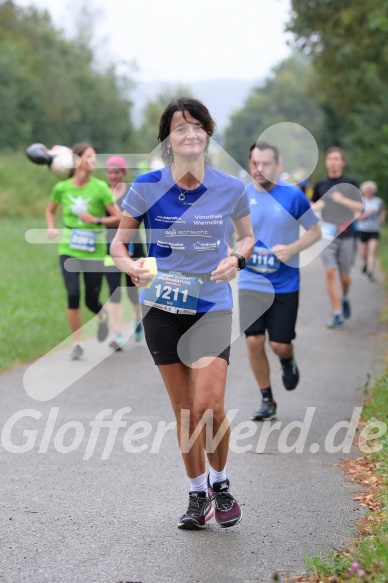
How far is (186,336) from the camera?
212 inches

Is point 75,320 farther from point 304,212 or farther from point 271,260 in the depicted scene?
point 304,212

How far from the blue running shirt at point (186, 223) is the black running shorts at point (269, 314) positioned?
2968 mm

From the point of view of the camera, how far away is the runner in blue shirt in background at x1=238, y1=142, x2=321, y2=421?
328 inches

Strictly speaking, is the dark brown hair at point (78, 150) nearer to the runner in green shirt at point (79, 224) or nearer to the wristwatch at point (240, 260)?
the runner in green shirt at point (79, 224)

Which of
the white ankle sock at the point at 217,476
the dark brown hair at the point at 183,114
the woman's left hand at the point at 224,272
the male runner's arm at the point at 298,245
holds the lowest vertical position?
the white ankle sock at the point at 217,476

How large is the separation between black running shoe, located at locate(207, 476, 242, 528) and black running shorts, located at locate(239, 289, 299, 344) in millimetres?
3016

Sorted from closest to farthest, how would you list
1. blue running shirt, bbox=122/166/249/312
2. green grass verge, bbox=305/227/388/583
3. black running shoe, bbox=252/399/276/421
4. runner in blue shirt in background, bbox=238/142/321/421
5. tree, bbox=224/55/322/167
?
green grass verge, bbox=305/227/388/583 < blue running shirt, bbox=122/166/249/312 < runner in blue shirt in background, bbox=238/142/321/421 < black running shoe, bbox=252/399/276/421 < tree, bbox=224/55/322/167

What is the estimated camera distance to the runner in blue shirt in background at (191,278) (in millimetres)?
5273

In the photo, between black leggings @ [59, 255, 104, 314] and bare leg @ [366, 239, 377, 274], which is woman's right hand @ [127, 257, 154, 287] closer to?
black leggings @ [59, 255, 104, 314]

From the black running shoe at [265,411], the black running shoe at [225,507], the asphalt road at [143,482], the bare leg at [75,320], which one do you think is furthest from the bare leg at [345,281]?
the black running shoe at [225,507]

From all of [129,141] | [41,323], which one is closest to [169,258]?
[41,323]

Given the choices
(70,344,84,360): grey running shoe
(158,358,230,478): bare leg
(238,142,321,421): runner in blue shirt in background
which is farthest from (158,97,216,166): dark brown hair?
(70,344,84,360): grey running shoe

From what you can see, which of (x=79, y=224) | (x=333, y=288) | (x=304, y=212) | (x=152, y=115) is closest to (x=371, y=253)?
(x=333, y=288)

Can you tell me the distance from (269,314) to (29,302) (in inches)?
296
